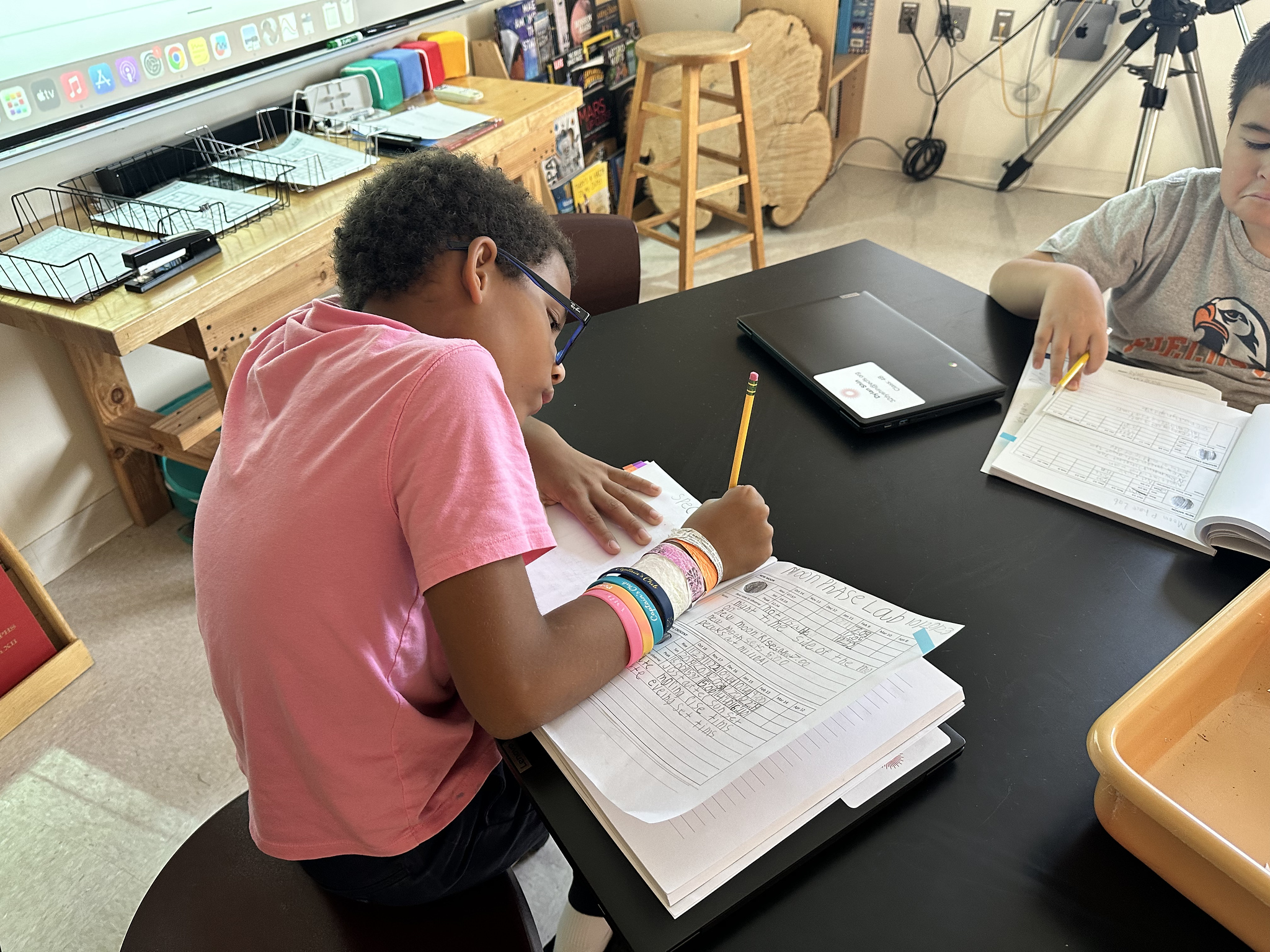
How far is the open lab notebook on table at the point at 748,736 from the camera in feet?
1.86

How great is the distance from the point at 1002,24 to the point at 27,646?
13.0 ft

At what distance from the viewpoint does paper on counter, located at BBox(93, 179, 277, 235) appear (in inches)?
64.2

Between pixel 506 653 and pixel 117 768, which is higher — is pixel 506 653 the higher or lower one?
the higher one

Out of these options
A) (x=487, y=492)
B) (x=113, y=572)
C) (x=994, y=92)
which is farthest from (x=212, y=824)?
(x=994, y=92)

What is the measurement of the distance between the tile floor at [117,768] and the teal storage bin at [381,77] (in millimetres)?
1222

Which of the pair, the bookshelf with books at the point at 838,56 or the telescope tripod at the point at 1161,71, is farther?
the bookshelf with books at the point at 838,56

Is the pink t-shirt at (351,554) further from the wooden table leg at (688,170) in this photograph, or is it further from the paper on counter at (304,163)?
the wooden table leg at (688,170)

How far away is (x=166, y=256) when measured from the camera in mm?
1475

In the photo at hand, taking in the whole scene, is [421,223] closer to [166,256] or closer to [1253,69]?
[166,256]

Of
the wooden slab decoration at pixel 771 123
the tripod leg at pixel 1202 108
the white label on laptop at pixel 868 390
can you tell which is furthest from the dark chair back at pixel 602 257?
the tripod leg at pixel 1202 108

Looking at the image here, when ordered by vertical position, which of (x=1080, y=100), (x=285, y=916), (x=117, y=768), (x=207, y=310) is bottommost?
(x=117, y=768)

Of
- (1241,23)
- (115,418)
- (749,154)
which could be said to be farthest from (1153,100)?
(115,418)

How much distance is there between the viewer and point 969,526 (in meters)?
0.87

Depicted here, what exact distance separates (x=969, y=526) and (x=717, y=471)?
270 millimetres
